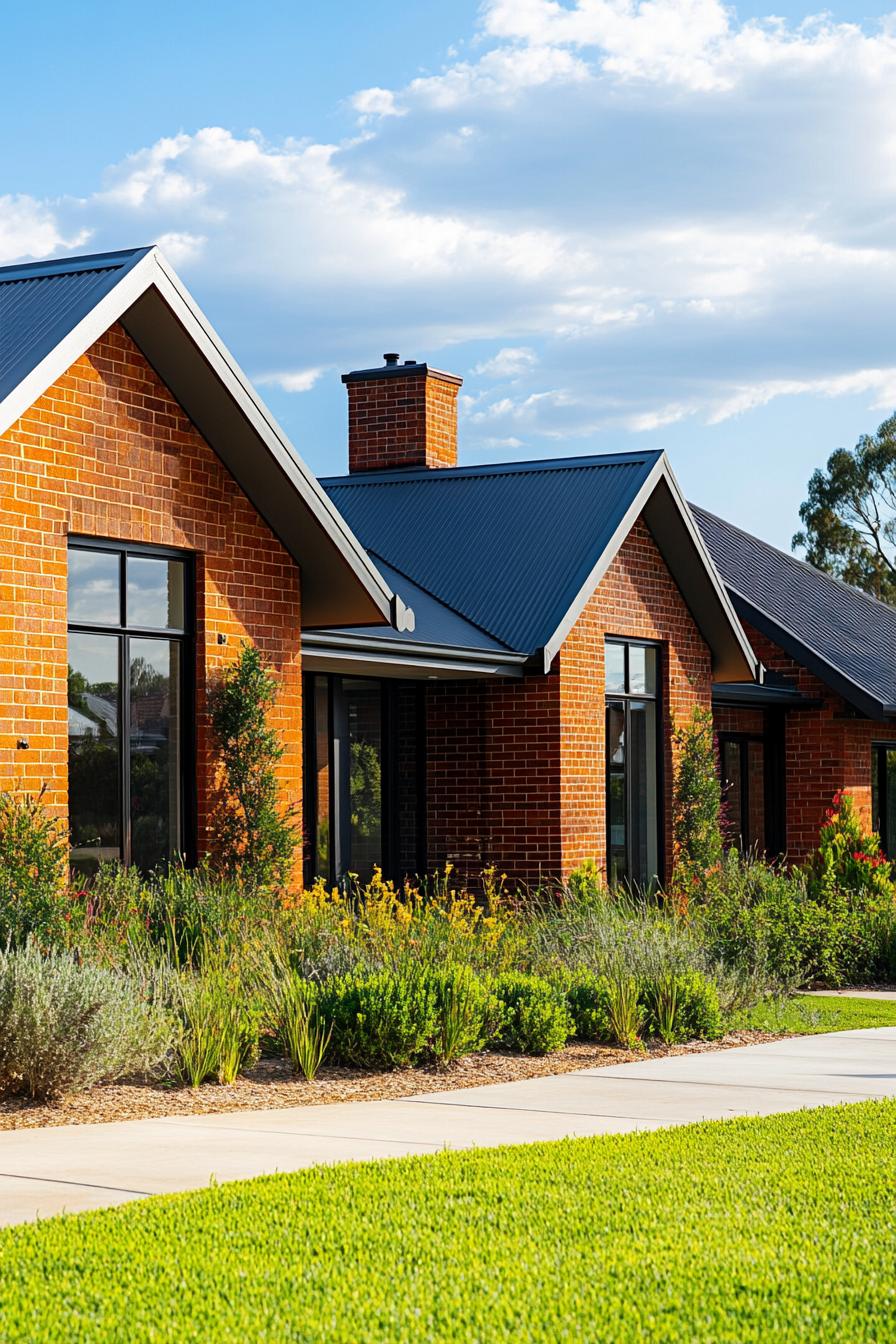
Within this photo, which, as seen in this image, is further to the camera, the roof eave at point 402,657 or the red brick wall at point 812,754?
the red brick wall at point 812,754

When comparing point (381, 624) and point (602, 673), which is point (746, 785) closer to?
point (602, 673)

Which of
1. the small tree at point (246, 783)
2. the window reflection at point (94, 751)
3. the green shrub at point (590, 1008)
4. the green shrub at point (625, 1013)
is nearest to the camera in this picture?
the green shrub at point (625, 1013)

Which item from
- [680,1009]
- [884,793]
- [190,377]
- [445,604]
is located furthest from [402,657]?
[884,793]

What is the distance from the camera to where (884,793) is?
2584 centimetres

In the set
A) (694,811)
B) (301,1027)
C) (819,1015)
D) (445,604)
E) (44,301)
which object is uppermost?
(44,301)

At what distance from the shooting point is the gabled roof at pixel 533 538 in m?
18.2

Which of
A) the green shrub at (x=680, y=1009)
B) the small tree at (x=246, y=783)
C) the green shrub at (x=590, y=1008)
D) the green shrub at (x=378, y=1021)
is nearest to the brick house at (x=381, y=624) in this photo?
the small tree at (x=246, y=783)

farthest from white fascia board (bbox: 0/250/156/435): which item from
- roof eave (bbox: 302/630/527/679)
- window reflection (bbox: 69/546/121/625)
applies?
roof eave (bbox: 302/630/527/679)

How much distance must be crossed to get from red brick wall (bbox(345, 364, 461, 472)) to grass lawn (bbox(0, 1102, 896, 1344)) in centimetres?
1636

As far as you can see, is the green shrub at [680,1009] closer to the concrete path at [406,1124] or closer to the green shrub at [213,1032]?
the concrete path at [406,1124]

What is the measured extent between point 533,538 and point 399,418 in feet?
15.0

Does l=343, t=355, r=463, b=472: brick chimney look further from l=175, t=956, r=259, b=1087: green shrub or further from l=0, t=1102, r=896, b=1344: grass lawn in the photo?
l=0, t=1102, r=896, b=1344: grass lawn

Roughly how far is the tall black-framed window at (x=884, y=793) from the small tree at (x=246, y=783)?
13.4 metres

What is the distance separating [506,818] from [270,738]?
4.86 meters
